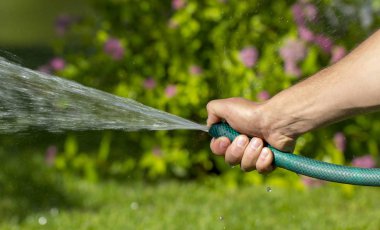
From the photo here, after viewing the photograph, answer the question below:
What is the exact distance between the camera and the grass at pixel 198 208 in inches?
153

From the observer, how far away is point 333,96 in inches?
78.4

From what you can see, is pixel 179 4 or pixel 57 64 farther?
pixel 57 64

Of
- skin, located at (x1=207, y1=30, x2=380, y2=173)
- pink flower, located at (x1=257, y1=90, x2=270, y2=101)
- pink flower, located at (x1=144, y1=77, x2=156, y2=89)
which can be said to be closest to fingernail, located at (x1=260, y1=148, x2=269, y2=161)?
skin, located at (x1=207, y1=30, x2=380, y2=173)

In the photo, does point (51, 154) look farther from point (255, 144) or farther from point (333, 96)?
point (333, 96)

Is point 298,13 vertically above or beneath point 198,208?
above

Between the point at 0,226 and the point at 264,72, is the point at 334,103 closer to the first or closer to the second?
the point at 0,226

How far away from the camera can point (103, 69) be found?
479 cm

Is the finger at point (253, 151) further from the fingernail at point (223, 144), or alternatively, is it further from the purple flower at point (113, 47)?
the purple flower at point (113, 47)

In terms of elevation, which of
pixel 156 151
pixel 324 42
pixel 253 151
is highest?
pixel 324 42

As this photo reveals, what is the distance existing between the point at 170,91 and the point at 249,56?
43 cm

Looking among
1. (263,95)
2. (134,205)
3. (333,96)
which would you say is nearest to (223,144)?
(333,96)

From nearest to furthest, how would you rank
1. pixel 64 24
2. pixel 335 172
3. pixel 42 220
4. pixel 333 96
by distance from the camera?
pixel 333 96 → pixel 335 172 → pixel 42 220 → pixel 64 24

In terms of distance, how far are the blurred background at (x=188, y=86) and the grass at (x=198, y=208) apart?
2cm

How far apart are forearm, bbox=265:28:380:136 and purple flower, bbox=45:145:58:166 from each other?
2738 millimetres
